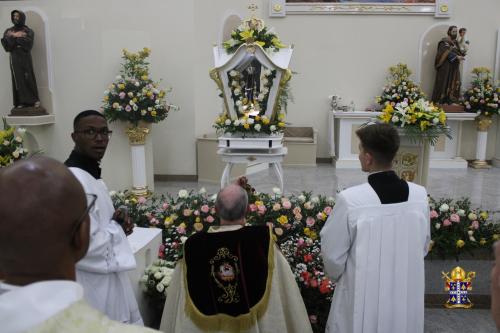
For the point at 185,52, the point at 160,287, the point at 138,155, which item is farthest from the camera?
the point at 185,52

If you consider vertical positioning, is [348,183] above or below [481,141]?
below

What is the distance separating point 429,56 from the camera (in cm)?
1127

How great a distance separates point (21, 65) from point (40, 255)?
747cm

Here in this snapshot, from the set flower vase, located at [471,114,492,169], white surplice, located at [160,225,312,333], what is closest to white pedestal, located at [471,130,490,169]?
flower vase, located at [471,114,492,169]

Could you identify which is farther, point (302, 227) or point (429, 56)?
point (429, 56)

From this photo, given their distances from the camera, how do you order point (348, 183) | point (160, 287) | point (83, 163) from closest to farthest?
1. point (83, 163)
2. point (160, 287)
3. point (348, 183)

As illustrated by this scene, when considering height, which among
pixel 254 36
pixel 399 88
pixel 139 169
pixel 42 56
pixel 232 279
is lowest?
pixel 139 169

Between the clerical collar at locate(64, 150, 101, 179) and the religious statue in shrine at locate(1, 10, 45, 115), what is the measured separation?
19.8 feet

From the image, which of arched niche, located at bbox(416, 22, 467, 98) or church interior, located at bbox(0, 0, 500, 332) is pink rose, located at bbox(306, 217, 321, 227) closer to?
church interior, located at bbox(0, 0, 500, 332)

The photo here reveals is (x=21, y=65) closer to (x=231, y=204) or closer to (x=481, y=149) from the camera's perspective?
Answer: (x=231, y=204)

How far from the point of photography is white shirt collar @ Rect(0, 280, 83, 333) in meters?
0.87

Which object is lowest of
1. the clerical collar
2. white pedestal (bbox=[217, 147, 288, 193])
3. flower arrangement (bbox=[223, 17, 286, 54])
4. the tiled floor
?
the tiled floor

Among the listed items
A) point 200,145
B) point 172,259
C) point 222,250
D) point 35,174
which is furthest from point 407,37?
point 35,174

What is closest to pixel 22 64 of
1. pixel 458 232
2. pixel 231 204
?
pixel 231 204
